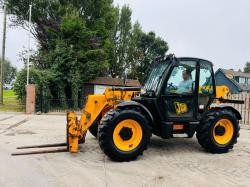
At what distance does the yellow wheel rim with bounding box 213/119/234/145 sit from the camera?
7.67m

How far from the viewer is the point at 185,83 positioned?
743cm

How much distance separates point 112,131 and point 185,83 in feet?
6.99

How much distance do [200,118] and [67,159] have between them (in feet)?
10.5

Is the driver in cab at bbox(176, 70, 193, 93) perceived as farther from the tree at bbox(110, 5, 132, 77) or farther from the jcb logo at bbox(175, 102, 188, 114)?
the tree at bbox(110, 5, 132, 77)

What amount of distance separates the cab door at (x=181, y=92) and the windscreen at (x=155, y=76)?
32cm

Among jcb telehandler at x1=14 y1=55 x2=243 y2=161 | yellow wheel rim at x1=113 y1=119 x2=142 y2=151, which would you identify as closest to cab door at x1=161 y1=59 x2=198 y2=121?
jcb telehandler at x1=14 y1=55 x2=243 y2=161

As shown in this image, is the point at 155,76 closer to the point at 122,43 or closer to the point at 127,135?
the point at 127,135

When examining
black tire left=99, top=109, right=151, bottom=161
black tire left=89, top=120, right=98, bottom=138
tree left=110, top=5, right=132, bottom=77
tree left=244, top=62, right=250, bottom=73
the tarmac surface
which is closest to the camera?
the tarmac surface

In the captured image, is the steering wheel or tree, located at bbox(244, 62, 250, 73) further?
tree, located at bbox(244, 62, 250, 73)

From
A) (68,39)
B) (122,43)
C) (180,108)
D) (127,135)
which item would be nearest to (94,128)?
(127,135)

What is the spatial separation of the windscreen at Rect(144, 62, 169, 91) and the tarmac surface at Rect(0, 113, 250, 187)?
1489 mm

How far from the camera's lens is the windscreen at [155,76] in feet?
24.6

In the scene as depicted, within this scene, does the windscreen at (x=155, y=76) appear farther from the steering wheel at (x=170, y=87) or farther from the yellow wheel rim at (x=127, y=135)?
the yellow wheel rim at (x=127, y=135)

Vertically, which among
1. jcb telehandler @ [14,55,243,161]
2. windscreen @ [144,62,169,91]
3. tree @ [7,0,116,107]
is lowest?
jcb telehandler @ [14,55,243,161]
